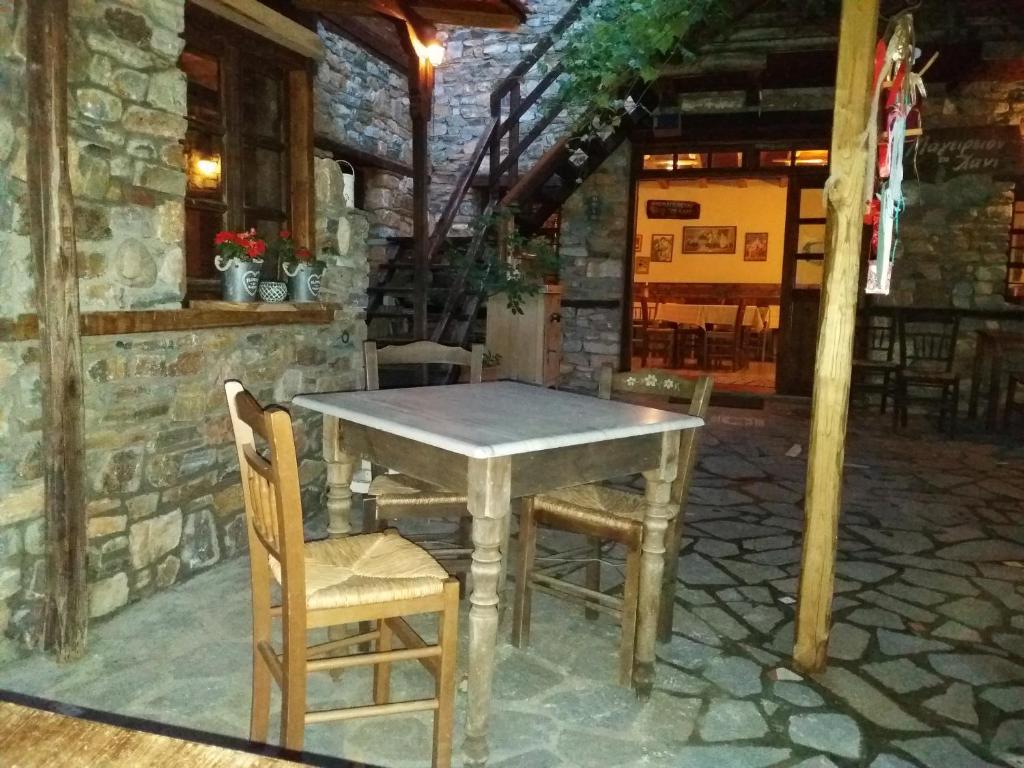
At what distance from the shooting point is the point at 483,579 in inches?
73.8

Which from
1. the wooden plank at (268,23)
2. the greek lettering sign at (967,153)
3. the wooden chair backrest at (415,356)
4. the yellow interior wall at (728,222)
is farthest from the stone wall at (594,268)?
the wooden chair backrest at (415,356)

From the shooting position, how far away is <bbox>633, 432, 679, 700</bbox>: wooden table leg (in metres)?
2.22

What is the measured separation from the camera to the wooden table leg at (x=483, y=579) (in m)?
1.83

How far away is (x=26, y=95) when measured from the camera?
228 centimetres

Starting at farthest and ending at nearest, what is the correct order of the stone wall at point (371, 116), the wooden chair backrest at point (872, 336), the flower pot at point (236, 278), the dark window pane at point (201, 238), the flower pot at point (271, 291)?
1. the wooden chair backrest at point (872, 336)
2. the stone wall at point (371, 116)
3. the dark window pane at point (201, 238)
4. the flower pot at point (271, 291)
5. the flower pot at point (236, 278)

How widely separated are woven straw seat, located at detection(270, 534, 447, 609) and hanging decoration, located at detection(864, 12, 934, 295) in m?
1.58

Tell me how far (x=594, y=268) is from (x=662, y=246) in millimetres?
4000

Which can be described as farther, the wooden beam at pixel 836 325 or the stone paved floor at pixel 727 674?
the wooden beam at pixel 836 325

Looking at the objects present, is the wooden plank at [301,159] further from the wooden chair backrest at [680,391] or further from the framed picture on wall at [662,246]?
the framed picture on wall at [662,246]

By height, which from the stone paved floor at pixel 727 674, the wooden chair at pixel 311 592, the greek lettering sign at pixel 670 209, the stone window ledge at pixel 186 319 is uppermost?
the greek lettering sign at pixel 670 209

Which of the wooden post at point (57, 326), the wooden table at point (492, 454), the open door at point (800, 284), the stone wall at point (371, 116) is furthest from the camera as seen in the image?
the open door at point (800, 284)

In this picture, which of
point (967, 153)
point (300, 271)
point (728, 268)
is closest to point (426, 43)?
point (300, 271)

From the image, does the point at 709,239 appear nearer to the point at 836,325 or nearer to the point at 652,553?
the point at 836,325

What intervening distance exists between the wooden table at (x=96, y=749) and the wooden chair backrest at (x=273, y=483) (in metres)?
0.60
